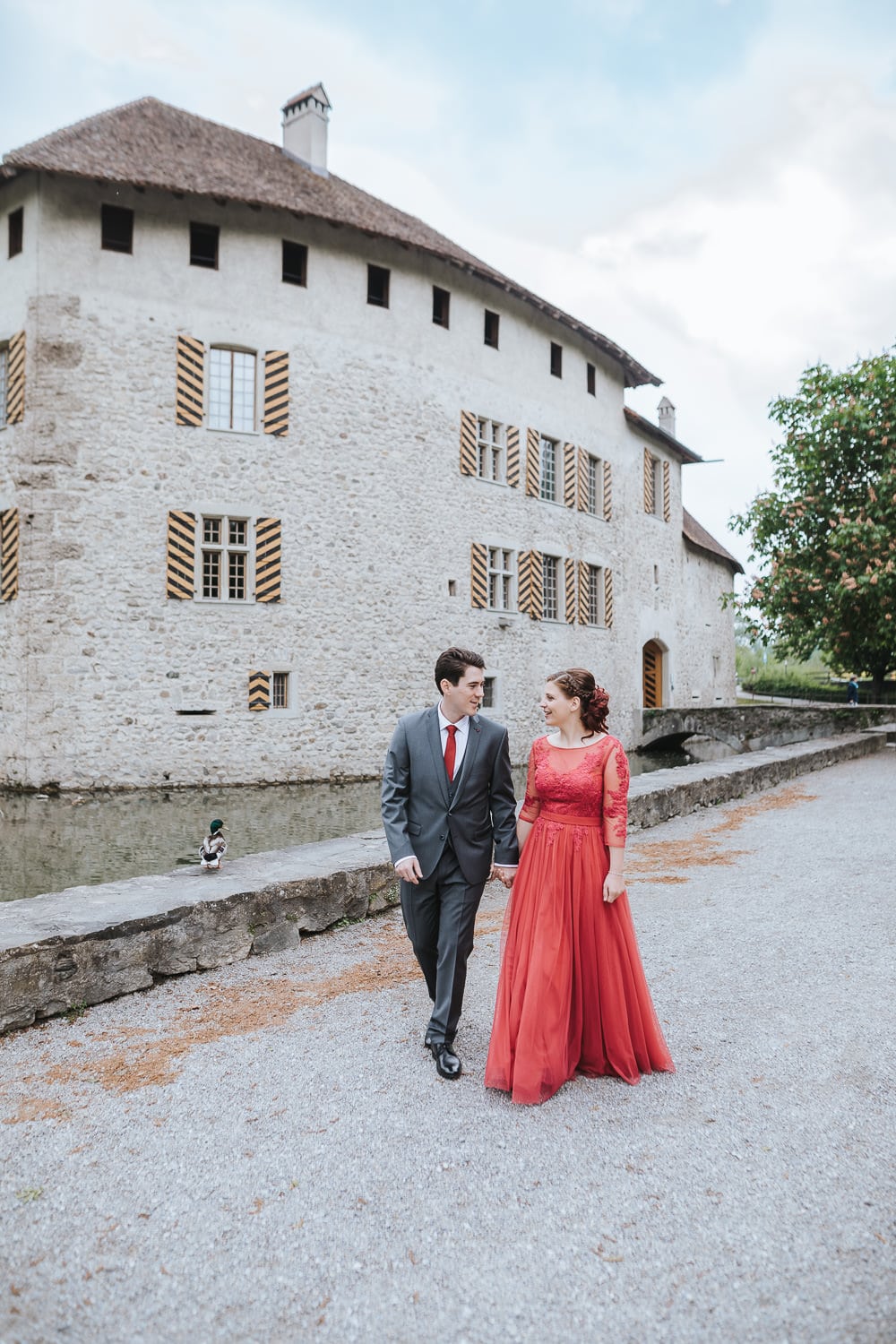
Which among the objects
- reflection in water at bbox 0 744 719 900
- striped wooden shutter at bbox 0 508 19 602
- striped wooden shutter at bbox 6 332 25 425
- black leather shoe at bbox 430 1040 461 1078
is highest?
striped wooden shutter at bbox 6 332 25 425

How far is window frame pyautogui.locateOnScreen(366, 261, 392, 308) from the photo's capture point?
1902 centimetres

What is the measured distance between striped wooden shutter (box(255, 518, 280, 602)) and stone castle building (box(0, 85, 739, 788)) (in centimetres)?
4

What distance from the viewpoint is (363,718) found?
61.2 feet

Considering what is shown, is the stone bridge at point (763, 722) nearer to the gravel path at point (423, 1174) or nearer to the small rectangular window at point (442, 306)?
the small rectangular window at point (442, 306)

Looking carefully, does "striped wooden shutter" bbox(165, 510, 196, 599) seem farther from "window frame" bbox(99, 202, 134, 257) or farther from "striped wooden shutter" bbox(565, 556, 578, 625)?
"striped wooden shutter" bbox(565, 556, 578, 625)

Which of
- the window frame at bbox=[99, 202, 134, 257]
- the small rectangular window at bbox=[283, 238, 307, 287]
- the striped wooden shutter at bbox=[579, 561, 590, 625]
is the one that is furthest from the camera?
the striped wooden shutter at bbox=[579, 561, 590, 625]

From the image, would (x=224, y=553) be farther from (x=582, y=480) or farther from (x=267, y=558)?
(x=582, y=480)

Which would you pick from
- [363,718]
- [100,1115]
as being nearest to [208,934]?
[100,1115]

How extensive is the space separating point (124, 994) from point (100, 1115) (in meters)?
1.19

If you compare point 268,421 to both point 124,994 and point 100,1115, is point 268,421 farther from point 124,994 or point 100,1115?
point 100,1115

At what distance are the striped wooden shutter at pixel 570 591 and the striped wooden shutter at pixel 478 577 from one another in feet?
10.7

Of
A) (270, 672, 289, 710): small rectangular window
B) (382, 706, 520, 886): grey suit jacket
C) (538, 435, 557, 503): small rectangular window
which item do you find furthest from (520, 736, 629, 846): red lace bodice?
(538, 435, 557, 503): small rectangular window

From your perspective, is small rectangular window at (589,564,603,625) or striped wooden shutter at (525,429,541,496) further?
small rectangular window at (589,564,603,625)

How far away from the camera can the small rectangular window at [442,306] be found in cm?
2023
